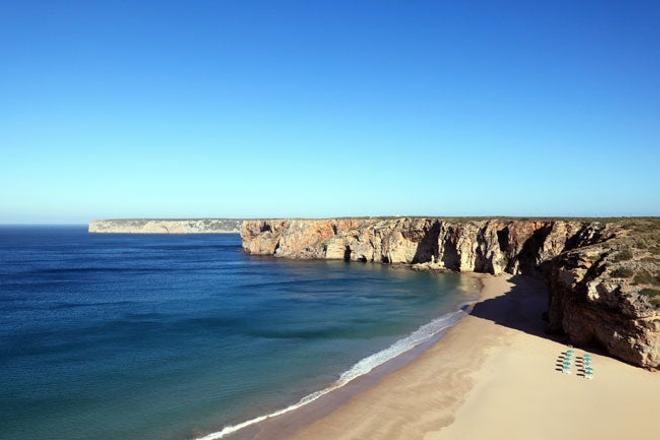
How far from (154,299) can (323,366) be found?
2772 cm

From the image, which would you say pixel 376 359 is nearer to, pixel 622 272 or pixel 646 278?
pixel 622 272

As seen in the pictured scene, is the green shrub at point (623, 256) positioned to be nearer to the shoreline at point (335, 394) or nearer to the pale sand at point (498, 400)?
the pale sand at point (498, 400)

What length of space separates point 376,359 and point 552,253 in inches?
1487

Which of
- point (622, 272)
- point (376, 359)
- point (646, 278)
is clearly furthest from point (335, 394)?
point (646, 278)

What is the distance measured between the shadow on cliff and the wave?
2.33m

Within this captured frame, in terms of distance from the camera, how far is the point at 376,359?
27.2 metres

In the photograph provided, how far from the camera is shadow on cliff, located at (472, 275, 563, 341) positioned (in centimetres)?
3375

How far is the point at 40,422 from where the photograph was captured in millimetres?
18547

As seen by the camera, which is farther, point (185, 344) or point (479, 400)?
point (185, 344)

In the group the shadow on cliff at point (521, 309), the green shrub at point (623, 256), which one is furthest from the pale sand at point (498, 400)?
the green shrub at point (623, 256)

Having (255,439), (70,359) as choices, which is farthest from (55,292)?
(255,439)

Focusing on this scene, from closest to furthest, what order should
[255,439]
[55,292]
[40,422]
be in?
[255,439], [40,422], [55,292]

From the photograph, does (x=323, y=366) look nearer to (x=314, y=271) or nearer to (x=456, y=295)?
(x=456, y=295)

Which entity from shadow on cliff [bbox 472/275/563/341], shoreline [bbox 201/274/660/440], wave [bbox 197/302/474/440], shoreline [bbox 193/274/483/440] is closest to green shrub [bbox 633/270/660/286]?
shoreline [bbox 201/274/660/440]
